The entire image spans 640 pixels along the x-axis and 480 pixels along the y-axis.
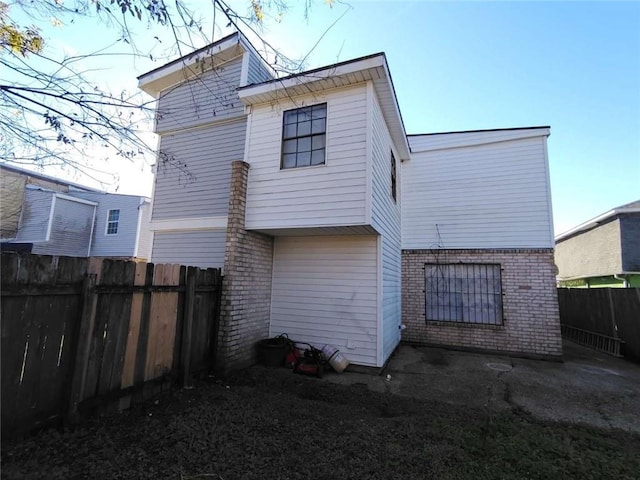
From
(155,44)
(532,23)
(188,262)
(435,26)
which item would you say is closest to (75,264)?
(155,44)

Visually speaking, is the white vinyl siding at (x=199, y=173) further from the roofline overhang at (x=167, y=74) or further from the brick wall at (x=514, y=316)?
the brick wall at (x=514, y=316)

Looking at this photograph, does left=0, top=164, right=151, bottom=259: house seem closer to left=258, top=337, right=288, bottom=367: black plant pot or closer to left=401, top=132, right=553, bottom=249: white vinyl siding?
left=258, top=337, right=288, bottom=367: black plant pot

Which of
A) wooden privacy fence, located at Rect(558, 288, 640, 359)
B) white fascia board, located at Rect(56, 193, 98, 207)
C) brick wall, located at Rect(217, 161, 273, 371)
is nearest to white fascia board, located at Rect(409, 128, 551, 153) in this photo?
wooden privacy fence, located at Rect(558, 288, 640, 359)

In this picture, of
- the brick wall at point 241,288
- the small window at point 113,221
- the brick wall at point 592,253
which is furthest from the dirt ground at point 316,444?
the small window at point 113,221

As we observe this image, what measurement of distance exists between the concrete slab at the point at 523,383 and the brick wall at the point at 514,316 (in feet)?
1.56

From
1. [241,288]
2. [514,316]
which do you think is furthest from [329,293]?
[514,316]

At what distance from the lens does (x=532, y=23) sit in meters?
6.00

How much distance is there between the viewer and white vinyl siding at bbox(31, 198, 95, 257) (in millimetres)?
16938

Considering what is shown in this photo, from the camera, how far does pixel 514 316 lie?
25.6ft

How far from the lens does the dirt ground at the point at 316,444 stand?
8.70ft

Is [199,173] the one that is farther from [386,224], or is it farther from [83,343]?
[83,343]

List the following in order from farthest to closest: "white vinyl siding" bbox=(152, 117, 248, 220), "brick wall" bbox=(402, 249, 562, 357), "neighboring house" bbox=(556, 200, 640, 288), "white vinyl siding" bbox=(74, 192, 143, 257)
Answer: "white vinyl siding" bbox=(74, 192, 143, 257) → "neighboring house" bbox=(556, 200, 640, 288) → "brick wall" bbox=(402, 249, 562, 357) → "white vinyl siding" bbox=(152, 117, 248, 220)

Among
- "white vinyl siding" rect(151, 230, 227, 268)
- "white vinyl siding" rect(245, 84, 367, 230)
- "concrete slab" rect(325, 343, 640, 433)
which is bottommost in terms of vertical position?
"concrete slab" rect(325, 343, 640, 433)

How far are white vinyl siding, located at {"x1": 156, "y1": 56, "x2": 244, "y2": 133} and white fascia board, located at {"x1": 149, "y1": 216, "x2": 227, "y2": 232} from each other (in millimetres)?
2455
